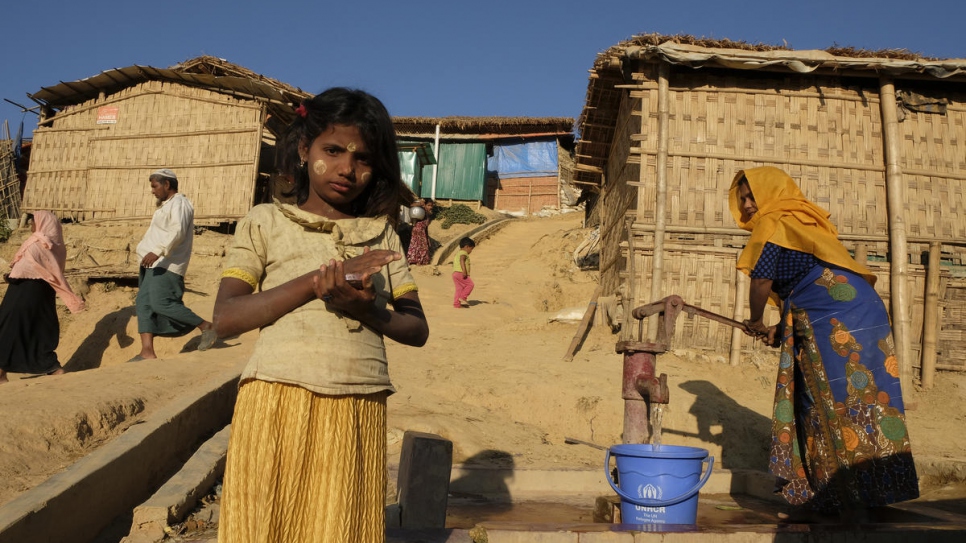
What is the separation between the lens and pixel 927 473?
483cm

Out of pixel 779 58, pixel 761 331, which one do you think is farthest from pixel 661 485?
pixel 779 58

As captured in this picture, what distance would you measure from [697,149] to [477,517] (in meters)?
5.55

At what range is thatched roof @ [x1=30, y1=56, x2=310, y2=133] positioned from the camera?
46.4 feet

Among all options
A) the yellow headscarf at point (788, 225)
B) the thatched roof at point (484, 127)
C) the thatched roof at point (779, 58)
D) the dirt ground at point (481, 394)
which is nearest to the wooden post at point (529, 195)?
the thatched roof at point (484, 127)

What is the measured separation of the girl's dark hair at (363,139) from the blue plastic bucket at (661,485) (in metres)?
2.01

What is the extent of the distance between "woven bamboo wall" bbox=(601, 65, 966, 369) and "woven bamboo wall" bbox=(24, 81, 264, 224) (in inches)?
352

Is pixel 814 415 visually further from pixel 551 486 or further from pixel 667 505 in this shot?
pixel 551 486

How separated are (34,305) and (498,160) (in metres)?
20.0

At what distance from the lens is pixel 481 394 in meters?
6.68

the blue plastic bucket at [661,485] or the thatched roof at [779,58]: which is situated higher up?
the thatched roof at [779,58]

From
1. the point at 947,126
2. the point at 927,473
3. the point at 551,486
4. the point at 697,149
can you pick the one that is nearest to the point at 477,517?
the point at 551,486

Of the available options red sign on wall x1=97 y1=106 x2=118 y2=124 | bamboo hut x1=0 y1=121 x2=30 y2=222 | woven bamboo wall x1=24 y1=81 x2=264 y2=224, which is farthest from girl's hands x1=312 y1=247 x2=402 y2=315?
bamboo hut x1=0 y1=121 x2=30 y2=222

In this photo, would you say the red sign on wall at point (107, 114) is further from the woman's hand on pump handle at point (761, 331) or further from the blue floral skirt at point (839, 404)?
the blue floral skirt at point (839, 404)

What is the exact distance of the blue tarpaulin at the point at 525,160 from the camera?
25.1 meters
